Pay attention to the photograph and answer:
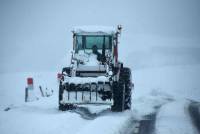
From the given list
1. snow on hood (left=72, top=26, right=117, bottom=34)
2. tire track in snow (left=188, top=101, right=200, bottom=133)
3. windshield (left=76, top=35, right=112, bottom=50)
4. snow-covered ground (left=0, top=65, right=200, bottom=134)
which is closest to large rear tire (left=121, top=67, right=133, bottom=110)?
snow-covered ground (left=0, top=65, right=200, bottom=134)

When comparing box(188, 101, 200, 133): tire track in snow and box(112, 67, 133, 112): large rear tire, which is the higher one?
box(112, 67, 133, 112): large rear tire

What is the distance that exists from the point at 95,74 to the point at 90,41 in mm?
1792

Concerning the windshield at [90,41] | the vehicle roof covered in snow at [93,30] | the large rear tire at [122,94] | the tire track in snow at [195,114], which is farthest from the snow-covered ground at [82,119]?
the vehicle roof covered in snow at [93,30]

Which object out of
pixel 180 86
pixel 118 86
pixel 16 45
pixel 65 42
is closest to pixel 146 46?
pixel 65 42

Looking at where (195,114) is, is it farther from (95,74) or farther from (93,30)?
(93,30)

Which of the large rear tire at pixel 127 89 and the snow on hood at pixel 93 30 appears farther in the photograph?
the snow on hood at pixel 93 30

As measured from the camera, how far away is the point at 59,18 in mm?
108062

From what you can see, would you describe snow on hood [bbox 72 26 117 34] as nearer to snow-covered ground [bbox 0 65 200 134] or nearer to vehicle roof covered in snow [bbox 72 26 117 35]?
vehicle roof covered in snow [bbox 72 26 117 35]

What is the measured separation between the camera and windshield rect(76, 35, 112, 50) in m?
17.5

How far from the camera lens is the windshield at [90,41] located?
17.5 metres

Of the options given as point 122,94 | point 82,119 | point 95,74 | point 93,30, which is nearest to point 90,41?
point 93,30

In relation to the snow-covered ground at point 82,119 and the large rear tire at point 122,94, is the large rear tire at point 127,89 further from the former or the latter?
the snow-covered ground at point 82,119

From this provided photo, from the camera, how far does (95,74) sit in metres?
16.3

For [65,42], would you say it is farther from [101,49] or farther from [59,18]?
[101,49]
